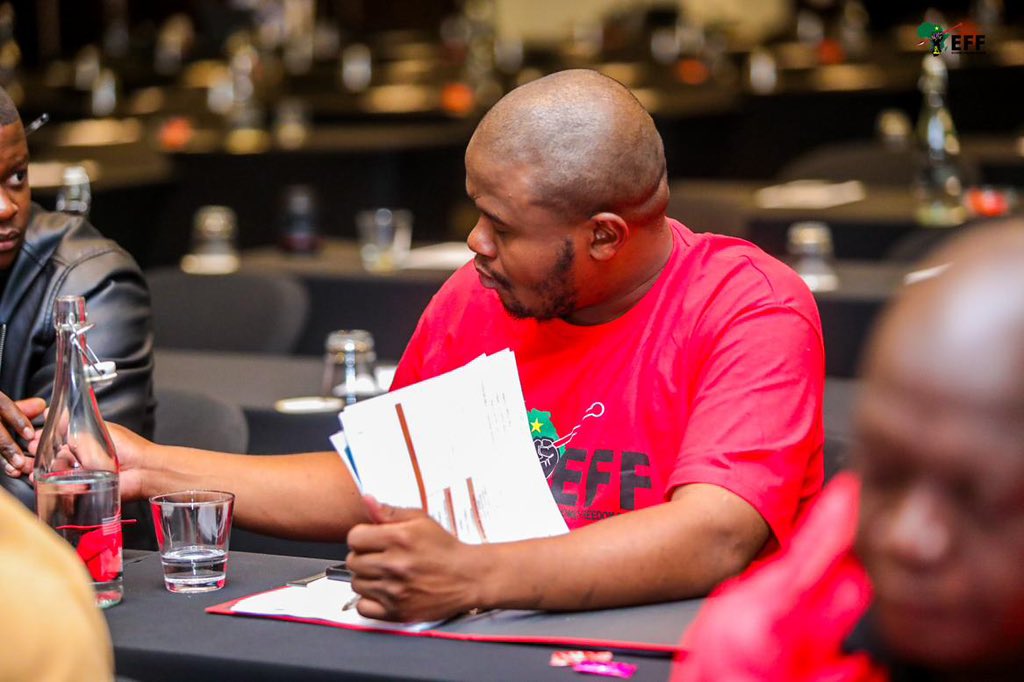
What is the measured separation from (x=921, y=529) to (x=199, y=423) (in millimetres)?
1667

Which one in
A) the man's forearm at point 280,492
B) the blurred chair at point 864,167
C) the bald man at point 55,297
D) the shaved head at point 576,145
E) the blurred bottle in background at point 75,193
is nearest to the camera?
the shaved head at point 576,145

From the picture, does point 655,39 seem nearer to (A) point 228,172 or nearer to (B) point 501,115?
(A) point 228,172

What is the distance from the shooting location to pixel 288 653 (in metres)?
1.45

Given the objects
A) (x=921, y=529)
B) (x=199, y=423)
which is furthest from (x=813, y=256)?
(x=921, y=529)

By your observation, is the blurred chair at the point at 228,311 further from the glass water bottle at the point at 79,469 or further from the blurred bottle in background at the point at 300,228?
the glass water bottle at the point at 79,469

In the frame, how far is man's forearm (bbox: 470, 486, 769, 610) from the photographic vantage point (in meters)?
1.51

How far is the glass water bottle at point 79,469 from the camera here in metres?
1.61

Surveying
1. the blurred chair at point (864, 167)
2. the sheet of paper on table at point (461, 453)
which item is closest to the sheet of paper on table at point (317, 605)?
Answer: the sheet of paper on table at point (461, 453)

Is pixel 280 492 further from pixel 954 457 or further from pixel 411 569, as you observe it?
pixel 954 457

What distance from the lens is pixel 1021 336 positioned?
822 millimetres

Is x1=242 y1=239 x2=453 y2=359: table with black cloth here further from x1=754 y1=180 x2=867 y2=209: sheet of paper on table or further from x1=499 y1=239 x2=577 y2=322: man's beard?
x1=499 y1=239 x2=577 y2=322: man's beard

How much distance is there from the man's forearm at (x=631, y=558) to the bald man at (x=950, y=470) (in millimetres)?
602

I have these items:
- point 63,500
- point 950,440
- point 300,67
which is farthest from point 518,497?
point 300,67

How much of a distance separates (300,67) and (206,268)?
6244 mm
